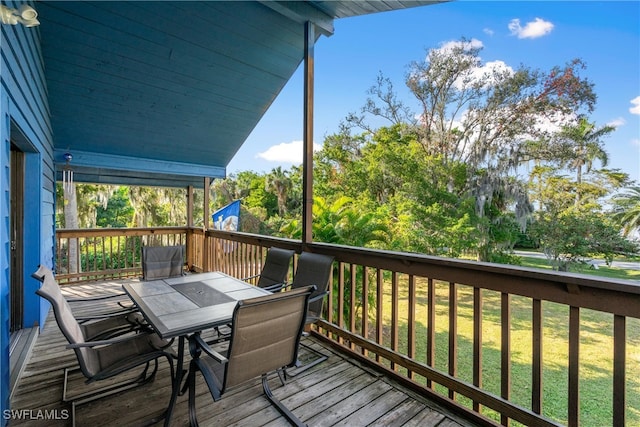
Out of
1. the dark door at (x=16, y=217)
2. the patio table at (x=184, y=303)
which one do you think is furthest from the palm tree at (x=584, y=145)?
the dark door at (x=16, y=217)

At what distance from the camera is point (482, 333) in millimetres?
3477

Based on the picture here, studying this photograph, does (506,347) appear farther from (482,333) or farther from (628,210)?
(628,210)

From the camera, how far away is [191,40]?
12.3 ft

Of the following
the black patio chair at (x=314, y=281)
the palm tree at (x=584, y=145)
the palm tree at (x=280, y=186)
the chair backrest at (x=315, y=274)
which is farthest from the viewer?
the palm tree at (x=280, y=186)

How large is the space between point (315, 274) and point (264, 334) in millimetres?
1225

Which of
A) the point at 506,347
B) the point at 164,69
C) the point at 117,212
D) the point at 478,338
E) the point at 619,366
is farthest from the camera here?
the point at 117,212

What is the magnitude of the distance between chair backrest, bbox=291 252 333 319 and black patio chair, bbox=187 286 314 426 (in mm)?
869

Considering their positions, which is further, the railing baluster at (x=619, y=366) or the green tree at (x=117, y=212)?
the green tree at (x=117, y=212)

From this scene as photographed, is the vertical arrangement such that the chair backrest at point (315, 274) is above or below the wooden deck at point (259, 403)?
above

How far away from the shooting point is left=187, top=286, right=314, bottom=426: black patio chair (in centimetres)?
162

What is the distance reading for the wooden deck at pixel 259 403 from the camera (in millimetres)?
1999

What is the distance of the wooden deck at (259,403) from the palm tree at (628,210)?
995 cm

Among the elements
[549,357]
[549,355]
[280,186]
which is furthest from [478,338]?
[280,186]

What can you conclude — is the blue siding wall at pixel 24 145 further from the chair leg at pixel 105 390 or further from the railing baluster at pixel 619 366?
the railing baluster at pixel 619 366
